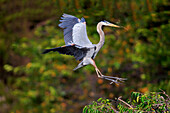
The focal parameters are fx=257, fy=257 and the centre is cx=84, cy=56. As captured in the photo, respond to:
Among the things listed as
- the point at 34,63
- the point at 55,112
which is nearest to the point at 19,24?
the point at 34,63

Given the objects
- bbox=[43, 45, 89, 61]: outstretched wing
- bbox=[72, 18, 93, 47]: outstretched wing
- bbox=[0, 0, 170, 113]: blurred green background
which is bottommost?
bbox=[0, 0, 170, 113]: blurred green background

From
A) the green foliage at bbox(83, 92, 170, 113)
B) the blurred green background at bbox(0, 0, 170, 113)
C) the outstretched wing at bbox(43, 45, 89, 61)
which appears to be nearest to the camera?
the outstretched wing at bbox(43, 45, 89, 61)

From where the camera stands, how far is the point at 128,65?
154 inches

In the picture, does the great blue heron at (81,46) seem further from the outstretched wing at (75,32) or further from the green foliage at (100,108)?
the green foliage at (100,108)

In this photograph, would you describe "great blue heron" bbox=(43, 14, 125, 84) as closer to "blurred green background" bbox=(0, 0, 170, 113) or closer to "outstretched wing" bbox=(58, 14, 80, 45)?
"outstretched wing" bbox=(58, 14, 80, 45)

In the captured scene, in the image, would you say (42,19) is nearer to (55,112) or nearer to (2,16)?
(2,16)

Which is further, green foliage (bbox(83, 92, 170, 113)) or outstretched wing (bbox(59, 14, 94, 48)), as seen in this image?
green foliage (bbox(83, 92, 170, 113))

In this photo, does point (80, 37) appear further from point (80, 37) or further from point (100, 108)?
point (100, 108)

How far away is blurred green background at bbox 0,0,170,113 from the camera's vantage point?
362cm

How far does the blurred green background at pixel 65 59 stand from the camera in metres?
3.62

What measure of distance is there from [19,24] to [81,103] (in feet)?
5.45

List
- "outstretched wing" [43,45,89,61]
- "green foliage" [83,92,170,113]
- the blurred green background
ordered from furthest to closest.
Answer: the blurred green background → "green foliage" [83,92,170,113] → "outstretched wing" [43,45,89,61]

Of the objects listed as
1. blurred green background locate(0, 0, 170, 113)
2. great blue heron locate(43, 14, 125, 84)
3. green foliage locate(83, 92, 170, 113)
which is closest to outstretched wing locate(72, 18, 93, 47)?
great blue heron locate(43, 14, 125, 84)

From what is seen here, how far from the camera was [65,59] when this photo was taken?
12.7 feet
